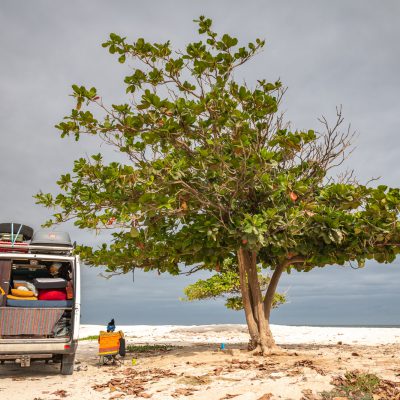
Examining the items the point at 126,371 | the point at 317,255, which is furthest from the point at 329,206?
the point at 126,371

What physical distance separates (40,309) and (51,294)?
48cm

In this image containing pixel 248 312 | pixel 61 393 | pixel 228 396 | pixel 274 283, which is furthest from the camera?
pixel 274 283

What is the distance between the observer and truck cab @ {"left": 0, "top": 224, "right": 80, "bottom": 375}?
9836 millimetres

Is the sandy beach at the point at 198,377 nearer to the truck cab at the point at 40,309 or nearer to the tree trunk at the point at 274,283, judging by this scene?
the truck cab at the point at 40,309

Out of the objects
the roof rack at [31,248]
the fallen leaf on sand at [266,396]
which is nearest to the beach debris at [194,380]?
the fallen leaf on sand at [266,396]

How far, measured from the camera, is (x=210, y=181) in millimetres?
11008

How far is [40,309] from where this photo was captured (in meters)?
10.2

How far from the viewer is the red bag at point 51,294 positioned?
1052 cm

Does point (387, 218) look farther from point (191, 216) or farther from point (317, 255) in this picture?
point (191, 216)

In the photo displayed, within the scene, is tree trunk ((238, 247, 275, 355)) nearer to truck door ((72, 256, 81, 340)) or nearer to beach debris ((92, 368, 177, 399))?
beach debris ((92, 368, 177, 399))

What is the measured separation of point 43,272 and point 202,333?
1571 centimetres

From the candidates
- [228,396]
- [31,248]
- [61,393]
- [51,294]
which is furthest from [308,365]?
[31,248]

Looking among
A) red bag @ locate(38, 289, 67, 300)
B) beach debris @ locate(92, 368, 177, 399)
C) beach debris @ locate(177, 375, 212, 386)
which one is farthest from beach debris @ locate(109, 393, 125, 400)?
red bag @ locate(38, 289, 67, 300)

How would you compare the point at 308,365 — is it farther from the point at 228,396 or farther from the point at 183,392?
the point at 183,392
